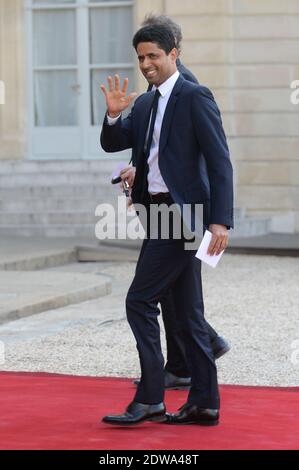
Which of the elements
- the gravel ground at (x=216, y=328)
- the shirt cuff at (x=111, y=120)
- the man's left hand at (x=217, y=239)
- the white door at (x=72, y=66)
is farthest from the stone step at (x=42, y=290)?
the white door at (x=72, y=66)

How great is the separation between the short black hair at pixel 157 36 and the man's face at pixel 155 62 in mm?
17

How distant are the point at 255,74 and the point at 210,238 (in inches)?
520

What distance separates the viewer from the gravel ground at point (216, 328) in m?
7.52

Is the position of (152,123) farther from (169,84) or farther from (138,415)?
(138,415)

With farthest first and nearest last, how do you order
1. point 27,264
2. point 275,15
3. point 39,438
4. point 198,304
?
point 275,15
point 27,264
point 198,304
point 39,438

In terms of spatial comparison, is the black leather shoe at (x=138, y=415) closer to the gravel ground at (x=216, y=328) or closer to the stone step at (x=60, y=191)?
the gravel ground at (x=216, y=328)

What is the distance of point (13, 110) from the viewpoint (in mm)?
18953

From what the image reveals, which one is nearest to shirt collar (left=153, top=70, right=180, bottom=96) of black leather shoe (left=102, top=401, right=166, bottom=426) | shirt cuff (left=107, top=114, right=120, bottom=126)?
shirt cuff (left=107, top=114, right=120, bottom=126)

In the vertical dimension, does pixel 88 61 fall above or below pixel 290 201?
above

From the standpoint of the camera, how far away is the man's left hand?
5.43 m

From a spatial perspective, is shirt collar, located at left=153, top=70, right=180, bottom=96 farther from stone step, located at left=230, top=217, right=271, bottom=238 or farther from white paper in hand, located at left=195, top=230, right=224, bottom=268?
stone step, located at left=230, top=217, right=271, bottom=238

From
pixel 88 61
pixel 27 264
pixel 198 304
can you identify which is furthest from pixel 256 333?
pixel 88 61

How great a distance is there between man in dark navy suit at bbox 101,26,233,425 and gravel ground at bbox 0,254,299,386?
1.58 m

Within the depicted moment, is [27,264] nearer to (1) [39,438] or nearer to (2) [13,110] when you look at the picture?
(2) [13,110]
